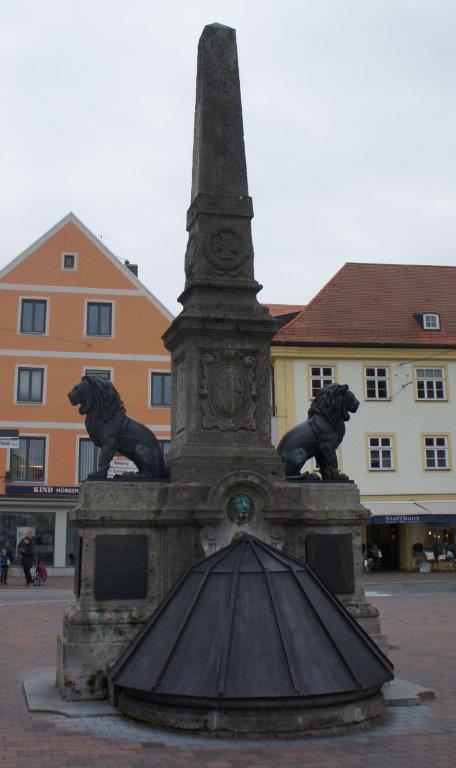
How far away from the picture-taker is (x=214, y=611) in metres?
7.14

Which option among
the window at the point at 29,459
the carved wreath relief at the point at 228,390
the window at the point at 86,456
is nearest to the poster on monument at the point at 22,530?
the window at the point at 29,459

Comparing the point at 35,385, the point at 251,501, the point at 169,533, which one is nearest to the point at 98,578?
the point at 169,533

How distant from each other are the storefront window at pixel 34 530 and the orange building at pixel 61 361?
0.04 m

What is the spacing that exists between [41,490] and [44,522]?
3.96 ft

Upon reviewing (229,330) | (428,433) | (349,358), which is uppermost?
(349,358)

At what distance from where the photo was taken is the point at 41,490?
30.4 m

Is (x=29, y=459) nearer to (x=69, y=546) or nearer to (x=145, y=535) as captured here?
(x=69, y=546)

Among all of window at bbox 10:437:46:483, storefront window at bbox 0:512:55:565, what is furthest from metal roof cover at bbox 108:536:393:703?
window at bbox 10:437:46:483

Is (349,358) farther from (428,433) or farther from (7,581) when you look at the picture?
(7,581)

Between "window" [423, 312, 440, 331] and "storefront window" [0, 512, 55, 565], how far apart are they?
55.4 ft

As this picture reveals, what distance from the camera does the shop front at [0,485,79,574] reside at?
3033 cm

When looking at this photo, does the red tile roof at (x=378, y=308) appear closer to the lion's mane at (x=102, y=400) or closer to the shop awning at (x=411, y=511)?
the shop awning at (x=411, y=511)

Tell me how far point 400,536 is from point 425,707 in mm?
27355

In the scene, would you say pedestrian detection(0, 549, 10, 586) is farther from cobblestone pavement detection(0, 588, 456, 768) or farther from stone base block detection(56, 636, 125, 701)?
stone base block detection(56, 636, 125, 701)
